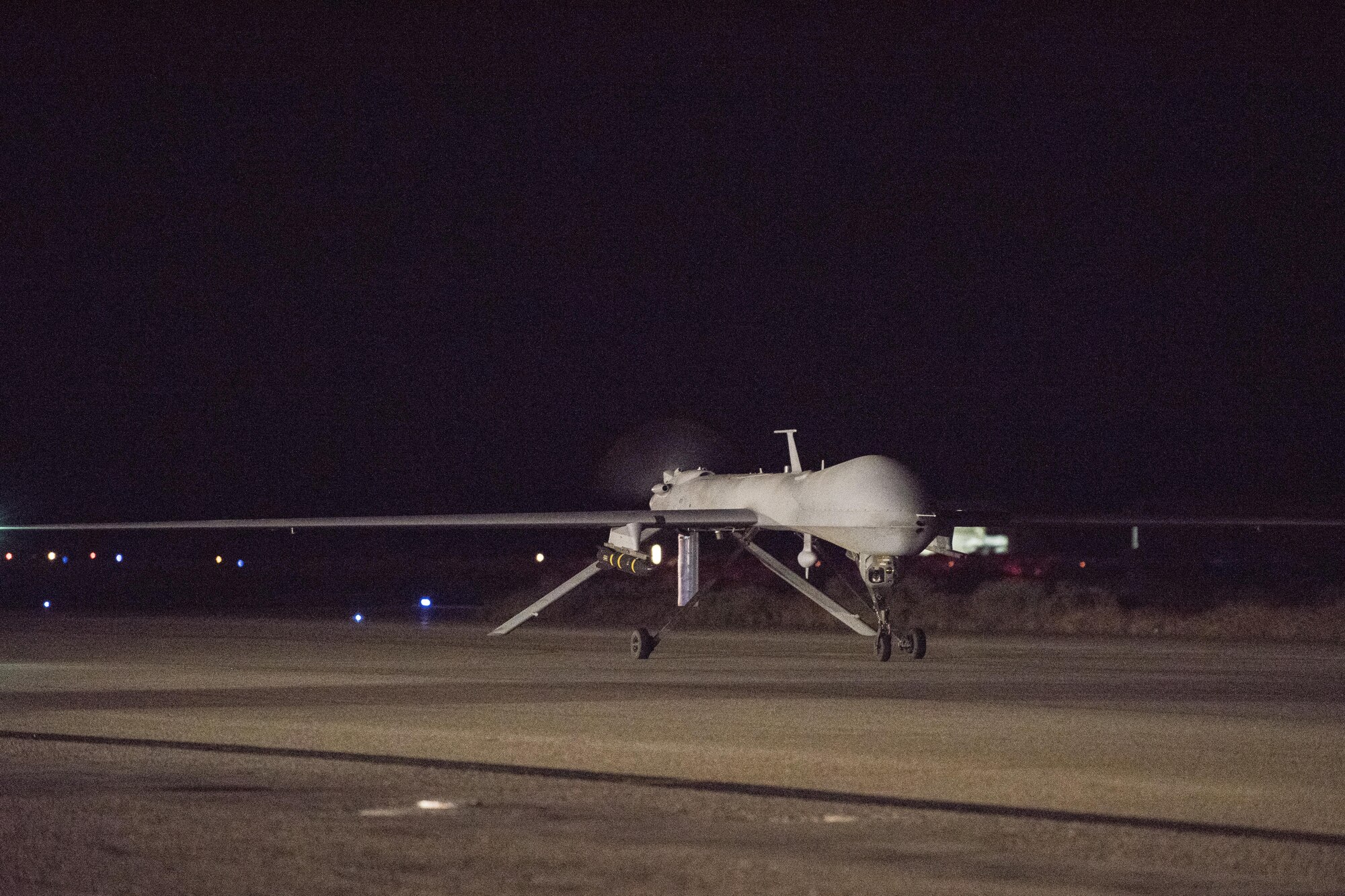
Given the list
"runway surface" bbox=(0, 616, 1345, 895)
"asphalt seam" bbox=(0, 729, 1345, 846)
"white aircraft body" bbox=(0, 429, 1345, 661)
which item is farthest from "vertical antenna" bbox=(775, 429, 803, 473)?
"asphalt seam" bbox=(0, 729, 1345, 846)

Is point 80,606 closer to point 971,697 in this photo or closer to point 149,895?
point 971,697

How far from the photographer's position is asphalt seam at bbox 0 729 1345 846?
1200 centimetres

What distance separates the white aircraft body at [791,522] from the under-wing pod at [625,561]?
0.9 inches

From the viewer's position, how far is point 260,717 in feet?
66.3

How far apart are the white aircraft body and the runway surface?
2.17 metres

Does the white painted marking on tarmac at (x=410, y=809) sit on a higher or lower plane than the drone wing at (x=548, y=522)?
lower

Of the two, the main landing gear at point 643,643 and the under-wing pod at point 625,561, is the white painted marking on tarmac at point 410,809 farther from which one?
the under-wing pod at point 625,561

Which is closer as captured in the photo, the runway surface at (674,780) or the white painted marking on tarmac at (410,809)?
the runway surface at (674,780)

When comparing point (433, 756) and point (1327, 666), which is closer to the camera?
point (433, 756)

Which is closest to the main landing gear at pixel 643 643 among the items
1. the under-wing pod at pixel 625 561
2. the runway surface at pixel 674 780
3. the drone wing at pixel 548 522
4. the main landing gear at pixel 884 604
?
the drone wing at pixel 548 522

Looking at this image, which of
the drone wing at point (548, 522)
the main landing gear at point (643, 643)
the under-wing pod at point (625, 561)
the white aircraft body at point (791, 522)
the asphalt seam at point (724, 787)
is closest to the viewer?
the asphalt seam at point (724, 787)

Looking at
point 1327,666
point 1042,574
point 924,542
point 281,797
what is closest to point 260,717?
point 281,797

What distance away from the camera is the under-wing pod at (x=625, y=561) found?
34.1 metres

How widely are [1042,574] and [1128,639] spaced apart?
97.3ft
